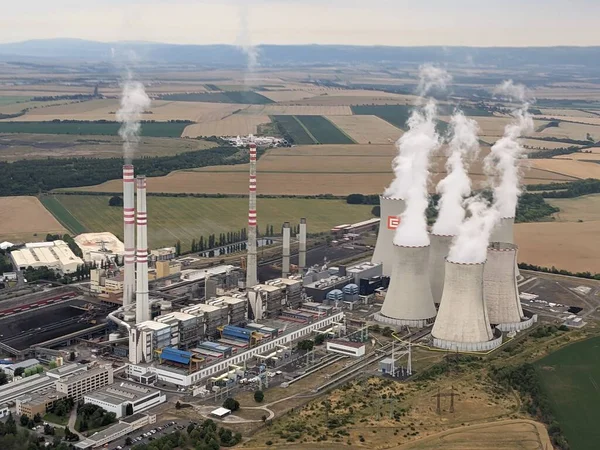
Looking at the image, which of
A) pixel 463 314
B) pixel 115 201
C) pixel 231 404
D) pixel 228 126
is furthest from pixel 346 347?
pixel 228 126

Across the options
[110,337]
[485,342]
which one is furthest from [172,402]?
[485,342]

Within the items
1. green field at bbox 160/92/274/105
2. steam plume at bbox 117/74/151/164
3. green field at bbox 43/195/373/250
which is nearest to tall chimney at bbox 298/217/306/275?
green field at bbox 43/195/373/250

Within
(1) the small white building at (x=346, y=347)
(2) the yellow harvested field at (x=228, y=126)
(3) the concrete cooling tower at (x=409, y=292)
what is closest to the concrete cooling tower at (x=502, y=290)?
(3) the concrete cooling tower at (x=409, y=292)

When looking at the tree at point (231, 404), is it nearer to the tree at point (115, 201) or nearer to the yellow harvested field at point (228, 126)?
the tree at point (115, 201)

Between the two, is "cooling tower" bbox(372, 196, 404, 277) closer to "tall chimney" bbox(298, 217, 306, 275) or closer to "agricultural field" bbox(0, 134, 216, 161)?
"tall chimney" bbox(298, 217, 306, 275)

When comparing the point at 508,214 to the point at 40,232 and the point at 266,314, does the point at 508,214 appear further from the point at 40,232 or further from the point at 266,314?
the point at 40,232

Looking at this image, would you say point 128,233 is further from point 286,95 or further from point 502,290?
point 286,95

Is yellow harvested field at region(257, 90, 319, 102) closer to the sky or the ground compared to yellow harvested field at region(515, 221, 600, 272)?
closer to the sky
